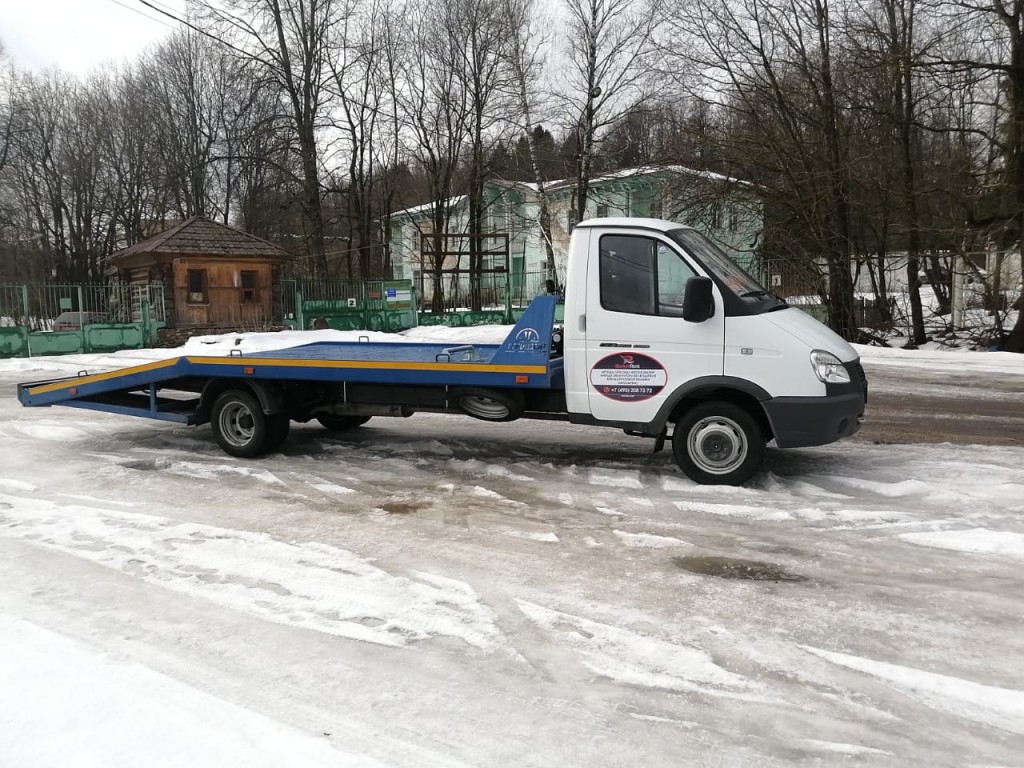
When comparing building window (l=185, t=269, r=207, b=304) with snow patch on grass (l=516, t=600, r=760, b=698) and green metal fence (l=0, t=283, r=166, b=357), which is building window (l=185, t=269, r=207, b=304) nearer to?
green metal fence (l=0, t=283, r=166, b=357)

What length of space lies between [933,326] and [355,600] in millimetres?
22643

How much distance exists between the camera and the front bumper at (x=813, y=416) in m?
6.04

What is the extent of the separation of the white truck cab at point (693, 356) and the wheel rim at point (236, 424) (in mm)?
3430

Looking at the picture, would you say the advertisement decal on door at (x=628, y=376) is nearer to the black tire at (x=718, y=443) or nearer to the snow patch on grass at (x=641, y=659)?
the black tire at (x=718, y=443)

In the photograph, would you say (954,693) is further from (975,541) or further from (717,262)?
(717,262)

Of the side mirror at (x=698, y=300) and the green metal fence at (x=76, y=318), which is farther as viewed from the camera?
the green metal fence at (x=76, y=318)

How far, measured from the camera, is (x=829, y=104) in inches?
813

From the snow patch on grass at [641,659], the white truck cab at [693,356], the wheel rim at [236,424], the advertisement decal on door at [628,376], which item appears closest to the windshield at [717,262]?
the white truck cab at [693,356]

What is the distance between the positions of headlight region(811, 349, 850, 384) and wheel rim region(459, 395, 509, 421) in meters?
2.68

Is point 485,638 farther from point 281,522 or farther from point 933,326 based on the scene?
point 933,326

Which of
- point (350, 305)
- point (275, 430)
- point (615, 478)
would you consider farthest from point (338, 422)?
point (350, 305)

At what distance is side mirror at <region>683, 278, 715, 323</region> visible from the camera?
6.09 m

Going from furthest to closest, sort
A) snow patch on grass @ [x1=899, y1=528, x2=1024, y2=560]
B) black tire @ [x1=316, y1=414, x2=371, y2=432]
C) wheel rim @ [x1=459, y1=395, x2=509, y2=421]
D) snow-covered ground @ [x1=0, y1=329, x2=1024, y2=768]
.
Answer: black tire @ [x1=316, y1=414, x2=371, y2=432] → wheel rim @ [x1=459, y1=395, x2=509, y2=421] → snow patch on grass @ [x1=899, y1=528, x2=1024, y2=560] → snow-covered ground @ [x1=0, y1=329, x2=1024, y2=768]

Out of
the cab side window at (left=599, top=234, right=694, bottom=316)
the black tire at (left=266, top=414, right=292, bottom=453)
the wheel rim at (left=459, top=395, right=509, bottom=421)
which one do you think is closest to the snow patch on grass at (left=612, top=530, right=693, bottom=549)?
the cab side window at (left=599, top=234, right=694, bottom=316)
